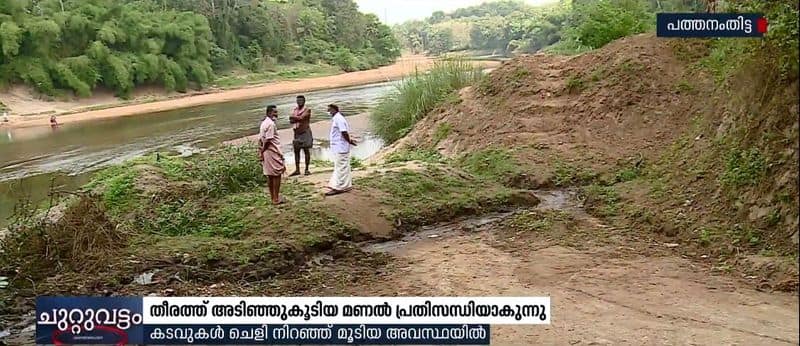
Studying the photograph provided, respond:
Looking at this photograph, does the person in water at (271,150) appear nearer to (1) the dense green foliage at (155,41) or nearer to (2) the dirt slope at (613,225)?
(2) the dirt slope at (613,225)

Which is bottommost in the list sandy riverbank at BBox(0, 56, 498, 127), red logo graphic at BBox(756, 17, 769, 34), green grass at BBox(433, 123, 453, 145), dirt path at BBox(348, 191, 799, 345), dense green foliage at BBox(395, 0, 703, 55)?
dirt path at BBox(348, 191, 799, 345)

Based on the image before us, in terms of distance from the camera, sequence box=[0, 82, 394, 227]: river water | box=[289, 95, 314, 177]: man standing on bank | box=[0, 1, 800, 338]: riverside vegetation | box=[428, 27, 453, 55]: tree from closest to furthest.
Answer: box=[0, 1, 800, 338]: riverside vegetation, box=[289, 95, 314, 177]: man standing on bank, box=[0, 82, 394, 227]: river water, box=[428, 27, 453, 55]: tree

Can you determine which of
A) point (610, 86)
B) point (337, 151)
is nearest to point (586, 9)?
point (610, 86)

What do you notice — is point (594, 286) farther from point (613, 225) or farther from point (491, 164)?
point (491, 164)

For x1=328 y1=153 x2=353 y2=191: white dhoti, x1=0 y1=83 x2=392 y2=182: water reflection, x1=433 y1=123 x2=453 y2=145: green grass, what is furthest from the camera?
x1=0 y1=83 x2=392 y2=182: water reflection

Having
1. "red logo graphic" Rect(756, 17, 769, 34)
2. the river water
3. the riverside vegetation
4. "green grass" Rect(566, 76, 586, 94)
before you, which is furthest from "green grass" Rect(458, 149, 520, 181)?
the river water

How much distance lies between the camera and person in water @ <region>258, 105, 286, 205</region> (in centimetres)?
850

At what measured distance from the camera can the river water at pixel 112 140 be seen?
59.9ft

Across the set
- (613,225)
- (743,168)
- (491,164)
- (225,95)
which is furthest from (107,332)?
(225,95)

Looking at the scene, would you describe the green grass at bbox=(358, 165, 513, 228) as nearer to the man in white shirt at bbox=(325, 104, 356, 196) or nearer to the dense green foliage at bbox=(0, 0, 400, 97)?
the man in white shirt at bbox=(325, 104, 356, 196)

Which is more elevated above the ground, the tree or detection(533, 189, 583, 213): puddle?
the tree

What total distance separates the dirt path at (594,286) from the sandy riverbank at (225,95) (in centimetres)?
1195

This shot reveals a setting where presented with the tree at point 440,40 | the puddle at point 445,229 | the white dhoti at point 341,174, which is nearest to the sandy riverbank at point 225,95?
the puddle at point 445,229

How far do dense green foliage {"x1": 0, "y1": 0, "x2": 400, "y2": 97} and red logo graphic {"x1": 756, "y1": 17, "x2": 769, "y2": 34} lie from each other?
33806 millimetres
